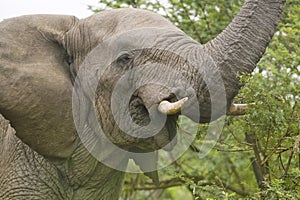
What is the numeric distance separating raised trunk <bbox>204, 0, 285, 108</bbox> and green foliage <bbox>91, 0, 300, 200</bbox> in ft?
0.34

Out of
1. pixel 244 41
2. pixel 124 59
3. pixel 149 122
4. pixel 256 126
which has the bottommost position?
pixel 256 126

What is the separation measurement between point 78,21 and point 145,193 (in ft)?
23.4

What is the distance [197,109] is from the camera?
434 centimetres

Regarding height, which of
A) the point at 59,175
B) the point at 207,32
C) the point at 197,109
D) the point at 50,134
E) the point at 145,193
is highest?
the point at 197,109

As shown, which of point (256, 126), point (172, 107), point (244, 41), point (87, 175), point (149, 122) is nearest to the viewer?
point (172, 107)

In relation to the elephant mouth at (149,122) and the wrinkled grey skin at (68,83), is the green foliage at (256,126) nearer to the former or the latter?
the wrinkled grey skin at (68,83)

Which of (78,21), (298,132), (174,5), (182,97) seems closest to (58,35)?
(78,21)

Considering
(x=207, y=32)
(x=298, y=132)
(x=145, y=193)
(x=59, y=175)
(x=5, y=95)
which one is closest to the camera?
(x=5, y=95)

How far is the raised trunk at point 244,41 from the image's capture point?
429 cm

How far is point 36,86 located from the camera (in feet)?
15.3

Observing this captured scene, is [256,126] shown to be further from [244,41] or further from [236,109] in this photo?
[244,41]

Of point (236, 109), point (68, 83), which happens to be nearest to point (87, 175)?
point (68, 83)

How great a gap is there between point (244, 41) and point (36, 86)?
1.17 meters

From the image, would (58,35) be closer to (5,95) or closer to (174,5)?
(5,95)
